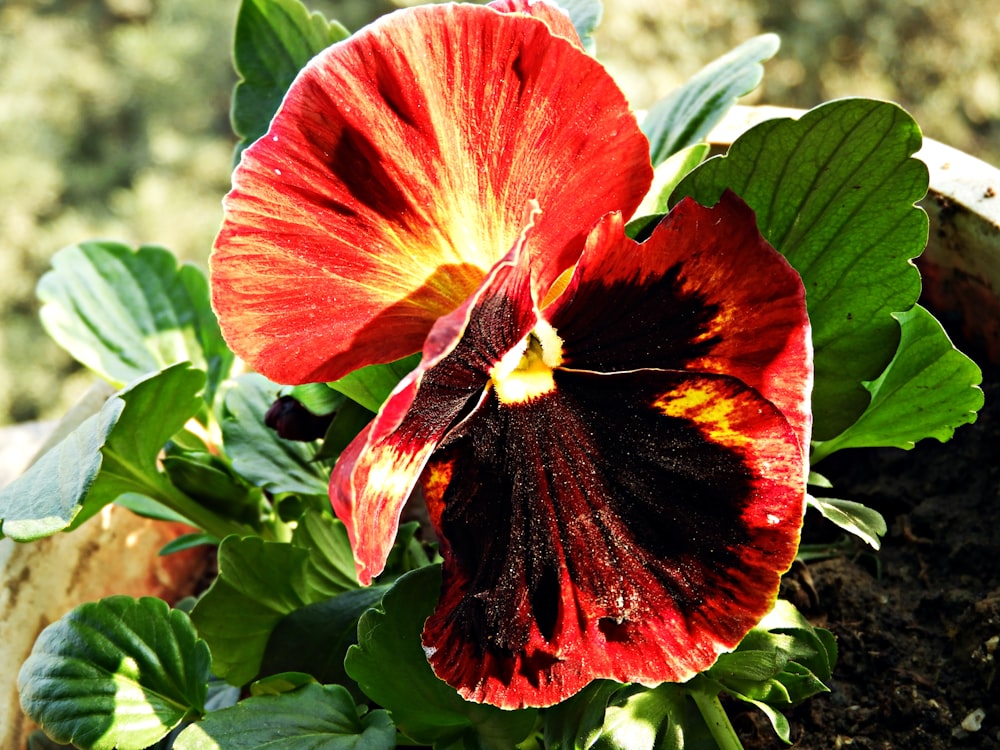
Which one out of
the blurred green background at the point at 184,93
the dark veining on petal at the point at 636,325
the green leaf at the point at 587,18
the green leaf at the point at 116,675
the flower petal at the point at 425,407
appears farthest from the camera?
the blurred green background at the point at 184,93

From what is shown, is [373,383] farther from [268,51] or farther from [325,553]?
[268,51]

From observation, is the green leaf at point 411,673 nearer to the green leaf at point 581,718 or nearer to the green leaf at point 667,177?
the green leaf at point 581,718

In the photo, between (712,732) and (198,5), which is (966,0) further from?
(712,732)

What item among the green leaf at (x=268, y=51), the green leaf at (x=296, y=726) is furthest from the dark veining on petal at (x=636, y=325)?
the green leaf at (x=268, y=51)

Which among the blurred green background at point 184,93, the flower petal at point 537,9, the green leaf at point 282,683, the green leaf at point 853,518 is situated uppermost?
the flower petal at point 537,9

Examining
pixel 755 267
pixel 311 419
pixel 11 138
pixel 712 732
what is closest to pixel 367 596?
Result: pixel 311 419

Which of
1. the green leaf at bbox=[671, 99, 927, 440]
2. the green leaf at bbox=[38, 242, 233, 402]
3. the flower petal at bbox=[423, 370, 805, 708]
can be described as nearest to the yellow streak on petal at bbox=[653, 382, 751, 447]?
the flower petal at bbox=[423, 370, 805, 708]

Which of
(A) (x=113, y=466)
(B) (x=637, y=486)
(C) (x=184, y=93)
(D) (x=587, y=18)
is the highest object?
(D) (x=587, y=18)

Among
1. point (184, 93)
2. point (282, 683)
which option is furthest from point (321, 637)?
point (184, 93)
